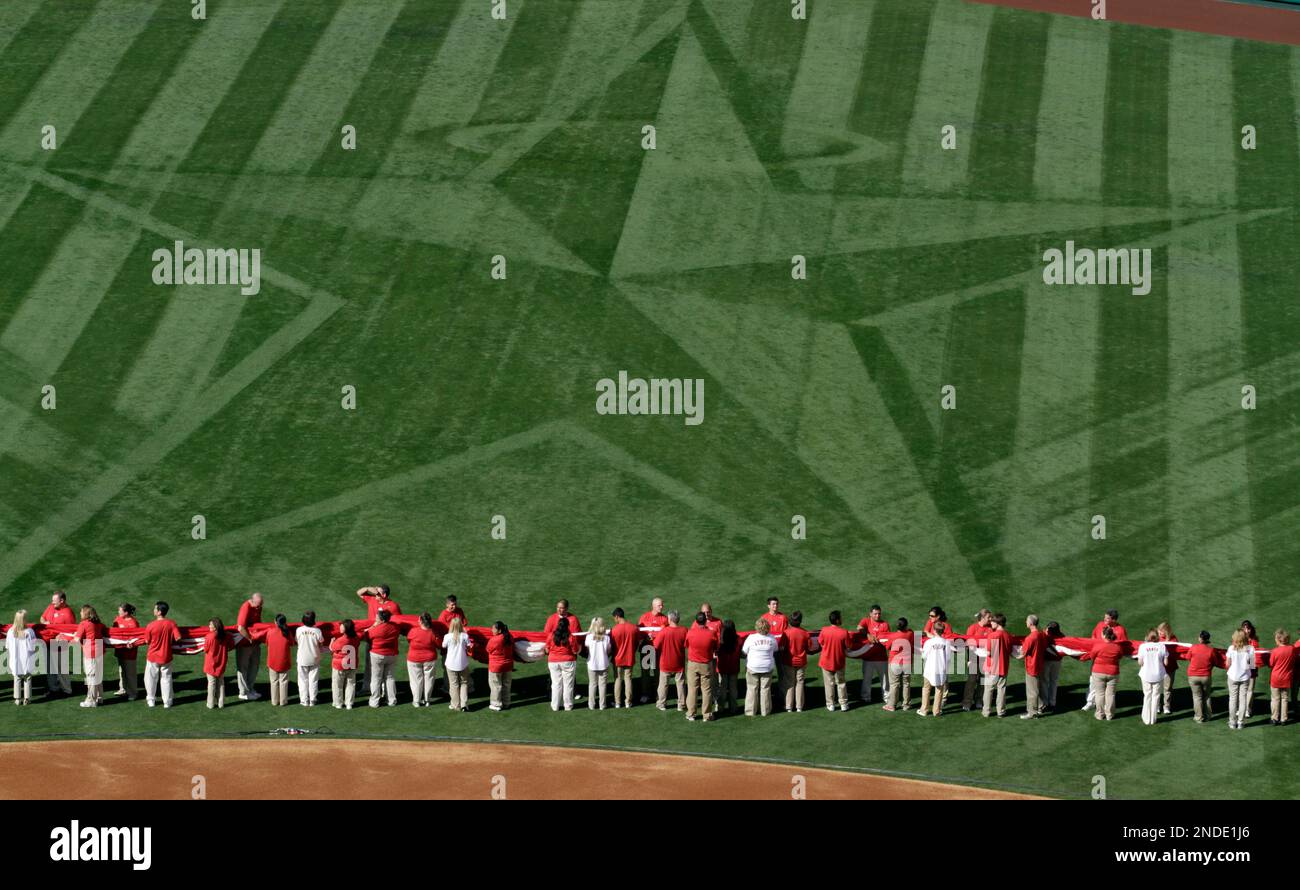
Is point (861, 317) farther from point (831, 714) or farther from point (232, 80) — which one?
point (232, 80)

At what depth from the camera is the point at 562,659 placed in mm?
31156

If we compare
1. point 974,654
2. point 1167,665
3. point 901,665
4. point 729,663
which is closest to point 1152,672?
point 1167,665

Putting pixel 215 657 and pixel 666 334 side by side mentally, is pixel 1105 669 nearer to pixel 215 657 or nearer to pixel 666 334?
pixel 666 334

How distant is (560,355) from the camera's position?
40.7 meters

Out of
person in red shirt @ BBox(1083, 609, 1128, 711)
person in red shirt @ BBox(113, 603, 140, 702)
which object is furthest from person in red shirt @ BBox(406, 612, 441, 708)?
person in red shirt @ BBox(1083, 609, 1128, 711)

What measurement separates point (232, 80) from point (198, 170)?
3860 millimetres

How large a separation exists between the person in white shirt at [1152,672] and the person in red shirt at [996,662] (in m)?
2.03

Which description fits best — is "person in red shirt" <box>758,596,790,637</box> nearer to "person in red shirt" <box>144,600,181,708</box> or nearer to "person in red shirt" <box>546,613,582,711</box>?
"person in red shirt" <box>546,613,582,711</box>

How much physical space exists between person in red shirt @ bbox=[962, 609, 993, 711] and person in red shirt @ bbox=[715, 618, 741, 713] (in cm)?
357

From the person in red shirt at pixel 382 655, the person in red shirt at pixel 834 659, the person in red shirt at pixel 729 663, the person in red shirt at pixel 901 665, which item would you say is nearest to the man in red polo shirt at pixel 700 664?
the person in red shirt at pixel 729 663

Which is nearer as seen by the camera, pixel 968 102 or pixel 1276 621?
pixel 1276 621

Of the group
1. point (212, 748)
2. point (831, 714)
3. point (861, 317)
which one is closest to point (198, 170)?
point (861, 317)

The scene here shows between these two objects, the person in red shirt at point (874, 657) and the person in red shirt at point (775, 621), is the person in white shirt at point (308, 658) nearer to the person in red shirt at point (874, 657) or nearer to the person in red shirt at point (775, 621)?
the person in red shirt at point (775, 621)

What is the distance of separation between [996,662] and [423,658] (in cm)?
888
